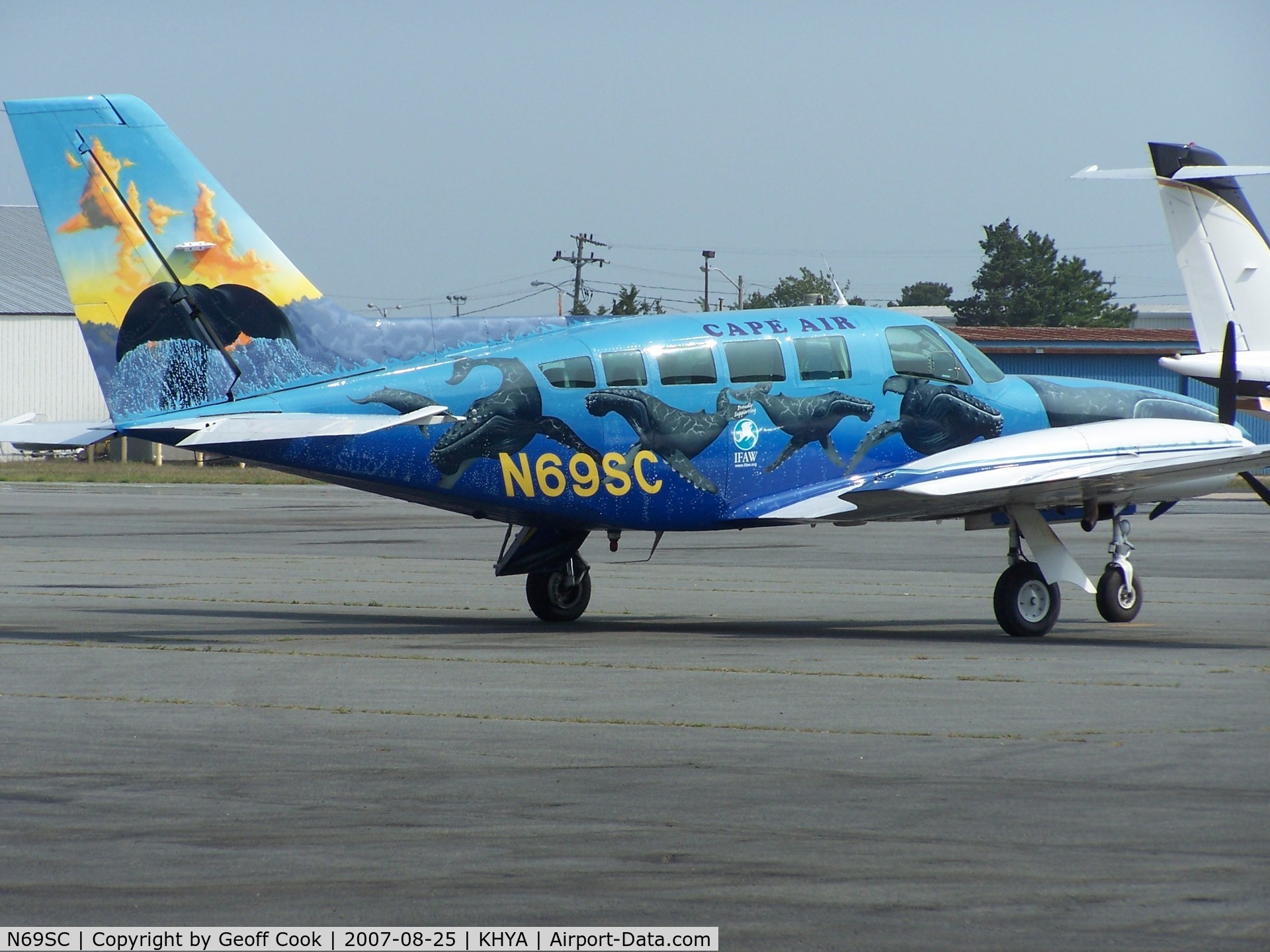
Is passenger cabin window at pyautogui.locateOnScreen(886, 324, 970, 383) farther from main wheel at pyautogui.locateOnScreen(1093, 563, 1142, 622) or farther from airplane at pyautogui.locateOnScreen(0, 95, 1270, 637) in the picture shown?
main wheel at pyautogui.locateOnScreen(1093, 563, 1142, 622)

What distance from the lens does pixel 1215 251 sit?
24891 millimetres

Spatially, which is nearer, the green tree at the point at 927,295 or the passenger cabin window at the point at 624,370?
the passenger cabin window at the point at 624,370

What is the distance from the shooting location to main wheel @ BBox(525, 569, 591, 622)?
15.4 metres

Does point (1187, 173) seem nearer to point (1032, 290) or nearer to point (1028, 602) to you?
point (1028, 602)

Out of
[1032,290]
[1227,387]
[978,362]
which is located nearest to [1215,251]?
[1227,387]

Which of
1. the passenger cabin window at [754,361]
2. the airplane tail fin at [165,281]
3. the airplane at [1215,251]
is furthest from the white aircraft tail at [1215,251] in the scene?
the airplane tail fin at [165,281]

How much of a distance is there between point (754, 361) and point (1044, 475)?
2.88 meters

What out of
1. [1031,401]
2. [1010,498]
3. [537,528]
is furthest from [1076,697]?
[537,528]

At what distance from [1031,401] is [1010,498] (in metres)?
1.66

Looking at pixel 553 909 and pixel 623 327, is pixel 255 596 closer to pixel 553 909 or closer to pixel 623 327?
pixel 623 327

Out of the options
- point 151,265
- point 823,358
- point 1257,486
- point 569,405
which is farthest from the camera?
point 1257,486

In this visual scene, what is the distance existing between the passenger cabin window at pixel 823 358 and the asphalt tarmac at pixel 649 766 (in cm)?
253

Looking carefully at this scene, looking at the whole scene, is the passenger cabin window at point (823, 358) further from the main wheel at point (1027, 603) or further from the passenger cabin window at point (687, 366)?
the main wheel at point (1027, 603)

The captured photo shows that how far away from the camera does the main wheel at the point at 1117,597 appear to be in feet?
48.4
